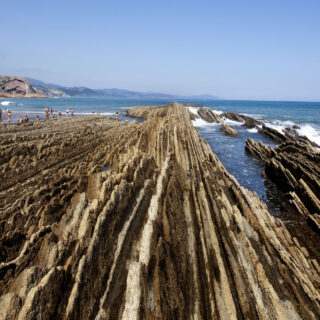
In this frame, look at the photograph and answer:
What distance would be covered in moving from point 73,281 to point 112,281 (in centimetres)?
106

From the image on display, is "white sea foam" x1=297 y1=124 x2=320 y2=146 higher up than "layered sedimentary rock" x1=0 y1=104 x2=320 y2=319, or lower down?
lower down

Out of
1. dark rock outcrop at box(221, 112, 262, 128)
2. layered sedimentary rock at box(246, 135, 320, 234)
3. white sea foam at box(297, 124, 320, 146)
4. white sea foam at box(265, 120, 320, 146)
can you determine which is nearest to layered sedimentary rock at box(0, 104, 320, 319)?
layered sedimentary rock at box(246, 135, 320, 234)

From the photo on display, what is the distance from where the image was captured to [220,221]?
12.9 m

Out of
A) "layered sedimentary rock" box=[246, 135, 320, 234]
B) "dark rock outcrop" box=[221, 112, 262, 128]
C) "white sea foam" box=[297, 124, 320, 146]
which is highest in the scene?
"layered sedimentary rock" box=[246, 135, 320, 234]

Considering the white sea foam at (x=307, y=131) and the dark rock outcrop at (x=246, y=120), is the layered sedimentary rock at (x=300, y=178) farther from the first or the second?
the dark rock outcrop at (x=246, y=120)

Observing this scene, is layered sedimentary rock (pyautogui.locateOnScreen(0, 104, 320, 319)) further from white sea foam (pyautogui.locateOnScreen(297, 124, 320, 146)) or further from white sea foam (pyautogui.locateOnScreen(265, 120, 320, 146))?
white sea foam (pyautogui.locateOnScreen(265, 120, 320, 146))

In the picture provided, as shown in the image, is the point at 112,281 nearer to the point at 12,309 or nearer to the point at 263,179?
the point at 12,309

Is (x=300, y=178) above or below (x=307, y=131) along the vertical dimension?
above

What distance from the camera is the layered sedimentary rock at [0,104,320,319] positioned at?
24.9ft

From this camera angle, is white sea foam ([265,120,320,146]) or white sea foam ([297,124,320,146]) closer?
white sea foam ([297,124,320,146])

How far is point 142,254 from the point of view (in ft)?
31.5

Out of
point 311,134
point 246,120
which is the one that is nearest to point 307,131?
point 311,134

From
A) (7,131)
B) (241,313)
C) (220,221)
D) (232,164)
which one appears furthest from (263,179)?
(7,131)

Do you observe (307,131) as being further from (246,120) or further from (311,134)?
(246,120)
